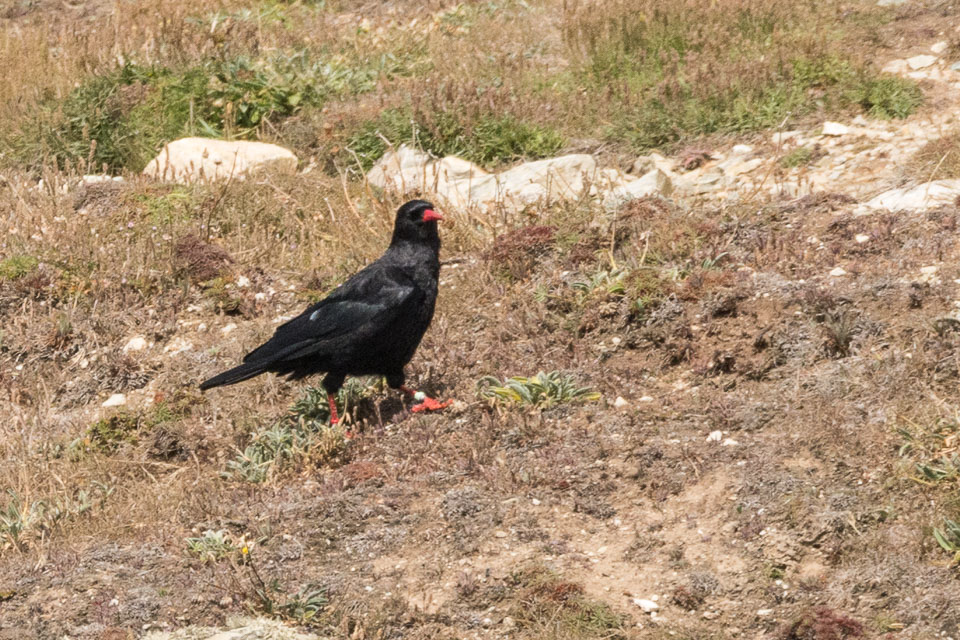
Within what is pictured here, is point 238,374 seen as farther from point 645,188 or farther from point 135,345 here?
point 645,188

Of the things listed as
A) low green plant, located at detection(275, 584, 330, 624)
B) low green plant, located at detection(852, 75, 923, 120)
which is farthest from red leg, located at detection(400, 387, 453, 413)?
low green plant, located at detection(852, 75, 923, 120)

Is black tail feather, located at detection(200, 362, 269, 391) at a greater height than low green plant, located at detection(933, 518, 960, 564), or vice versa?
black tail feather, located at detection(200, 362, 269, 391)

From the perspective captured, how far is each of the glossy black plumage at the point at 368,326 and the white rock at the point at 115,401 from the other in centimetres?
128

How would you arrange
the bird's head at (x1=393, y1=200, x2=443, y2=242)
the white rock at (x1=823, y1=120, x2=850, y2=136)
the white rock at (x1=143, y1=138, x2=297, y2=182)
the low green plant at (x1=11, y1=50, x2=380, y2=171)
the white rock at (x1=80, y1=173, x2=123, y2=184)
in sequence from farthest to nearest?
the low green plant at (x1=11, y1=50, x2=380, y2=171) < the white rock at (x1=143, y1=138, x2=297, y2=182) < the white rock at (x1=80, y1=173, x2=123, y2=184) < the white rock at (x1=823, y1=120, x2=850, y2=136) < the bird's head at (x1=393, y1=200, x2=443, y2=242)

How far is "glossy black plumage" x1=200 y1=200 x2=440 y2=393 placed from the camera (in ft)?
22.6

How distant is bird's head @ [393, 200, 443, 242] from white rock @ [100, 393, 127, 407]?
241 cm

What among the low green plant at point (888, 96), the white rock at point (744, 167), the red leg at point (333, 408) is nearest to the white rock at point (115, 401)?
the red leg at point (333, 408)

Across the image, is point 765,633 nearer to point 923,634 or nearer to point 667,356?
point 923,634

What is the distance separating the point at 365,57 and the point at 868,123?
590 centimetres

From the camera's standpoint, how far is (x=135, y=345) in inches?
338

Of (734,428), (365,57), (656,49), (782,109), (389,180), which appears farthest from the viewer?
(365,57)

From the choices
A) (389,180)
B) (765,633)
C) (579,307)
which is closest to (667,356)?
(579,307)

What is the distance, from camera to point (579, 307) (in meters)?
7.75

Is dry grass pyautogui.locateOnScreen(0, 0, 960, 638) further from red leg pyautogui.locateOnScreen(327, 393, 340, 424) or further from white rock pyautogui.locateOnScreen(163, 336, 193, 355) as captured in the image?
red leg pyautogui.locateOnScreen(327, 393, 340, 424)
